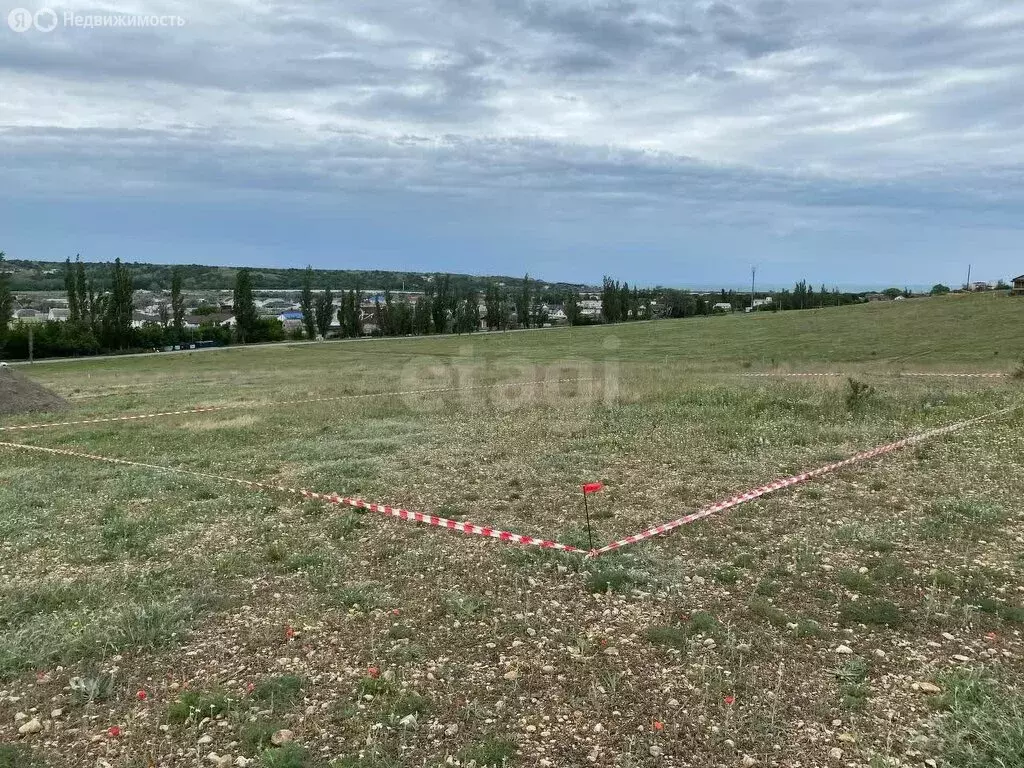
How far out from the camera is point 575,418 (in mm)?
18438

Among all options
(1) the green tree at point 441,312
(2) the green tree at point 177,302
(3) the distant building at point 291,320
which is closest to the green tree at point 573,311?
(1) the green tree at point 441,312

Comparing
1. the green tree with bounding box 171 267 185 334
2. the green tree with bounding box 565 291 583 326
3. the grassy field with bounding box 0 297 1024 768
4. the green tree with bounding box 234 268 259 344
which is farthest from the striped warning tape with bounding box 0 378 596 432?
the green tree with bounding box 565 291 583 326

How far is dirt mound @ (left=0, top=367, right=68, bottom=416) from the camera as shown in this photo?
858 inches

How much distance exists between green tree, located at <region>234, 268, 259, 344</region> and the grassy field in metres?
89.7

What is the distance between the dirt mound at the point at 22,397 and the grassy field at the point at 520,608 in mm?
8088

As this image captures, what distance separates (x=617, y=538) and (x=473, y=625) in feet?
9.51

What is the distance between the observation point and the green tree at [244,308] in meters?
99.5

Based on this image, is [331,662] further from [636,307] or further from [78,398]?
[636,307]

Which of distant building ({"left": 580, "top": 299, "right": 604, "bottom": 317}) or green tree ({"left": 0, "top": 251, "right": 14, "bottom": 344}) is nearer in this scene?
green tree ({"left": 0, "top": 251, "right": 14, "bottom": 344})

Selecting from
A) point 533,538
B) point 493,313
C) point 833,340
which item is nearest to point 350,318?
point 493,313

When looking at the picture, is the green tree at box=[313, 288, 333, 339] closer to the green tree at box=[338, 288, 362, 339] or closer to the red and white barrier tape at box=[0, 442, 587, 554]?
the green tree at box=[338, 288, 362, 339]

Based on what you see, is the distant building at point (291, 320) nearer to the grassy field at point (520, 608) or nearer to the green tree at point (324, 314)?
the green tree at point (324, 314)

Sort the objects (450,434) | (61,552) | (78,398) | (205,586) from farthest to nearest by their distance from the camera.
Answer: (78,398) < (450,434) < (61,552) < (205,586)

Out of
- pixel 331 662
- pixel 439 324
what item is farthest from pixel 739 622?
pixel 439 324
